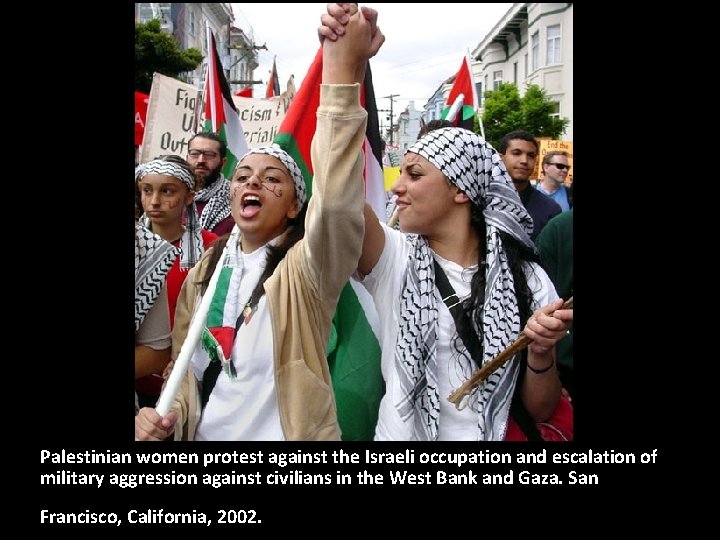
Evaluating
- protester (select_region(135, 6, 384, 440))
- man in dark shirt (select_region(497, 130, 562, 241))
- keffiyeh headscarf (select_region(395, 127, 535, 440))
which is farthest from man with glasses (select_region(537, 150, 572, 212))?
protester (select_region(135, 6, 384, 440))

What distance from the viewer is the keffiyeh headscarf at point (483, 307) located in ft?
6.92

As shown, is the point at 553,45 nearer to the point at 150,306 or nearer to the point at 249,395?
the point at 150,306

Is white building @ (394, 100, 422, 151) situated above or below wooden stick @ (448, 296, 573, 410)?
above

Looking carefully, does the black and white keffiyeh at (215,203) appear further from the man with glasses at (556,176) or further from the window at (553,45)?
the window at (553,45)

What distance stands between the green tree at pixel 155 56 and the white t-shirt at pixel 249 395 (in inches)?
794

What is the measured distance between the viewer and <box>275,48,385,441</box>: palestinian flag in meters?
2.36

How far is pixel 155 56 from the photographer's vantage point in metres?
21.2

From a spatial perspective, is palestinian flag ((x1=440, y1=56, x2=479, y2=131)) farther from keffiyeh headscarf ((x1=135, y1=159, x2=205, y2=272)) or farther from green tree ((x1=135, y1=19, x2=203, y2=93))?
green tree ((x1=135, y1=19, x2=203, y2=93))

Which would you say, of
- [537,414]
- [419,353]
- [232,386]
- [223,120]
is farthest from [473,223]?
[223,120]

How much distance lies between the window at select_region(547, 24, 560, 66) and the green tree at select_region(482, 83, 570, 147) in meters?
5.41

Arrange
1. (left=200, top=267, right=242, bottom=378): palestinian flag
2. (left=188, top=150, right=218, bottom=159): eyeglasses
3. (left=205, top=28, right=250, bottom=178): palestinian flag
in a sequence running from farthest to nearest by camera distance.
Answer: (left=188, top=150, right=218, bottom=159): eyeglasses
(left=205, top=28, right=250, bottom=178): palestinian flag
(left=200, top=267, right=242, bottom=378): palestinian flag

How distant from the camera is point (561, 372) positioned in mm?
3172
